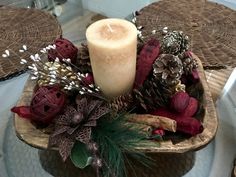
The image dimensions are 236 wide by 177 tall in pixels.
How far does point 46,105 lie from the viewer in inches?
17.8

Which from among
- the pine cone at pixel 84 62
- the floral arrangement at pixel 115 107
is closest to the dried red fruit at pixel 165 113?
the floral arrangement at pixel 115 107

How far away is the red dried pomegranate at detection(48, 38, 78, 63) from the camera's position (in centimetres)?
53

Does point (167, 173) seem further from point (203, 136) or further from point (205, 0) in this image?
point (205, 0)

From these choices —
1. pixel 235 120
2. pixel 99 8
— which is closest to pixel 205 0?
pixel 99 8

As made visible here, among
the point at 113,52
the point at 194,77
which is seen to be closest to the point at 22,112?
the point at 113,52

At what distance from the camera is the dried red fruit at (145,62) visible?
49cm

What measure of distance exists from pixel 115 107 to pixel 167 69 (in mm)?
83

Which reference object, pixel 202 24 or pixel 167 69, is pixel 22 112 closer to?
pixel 167 69

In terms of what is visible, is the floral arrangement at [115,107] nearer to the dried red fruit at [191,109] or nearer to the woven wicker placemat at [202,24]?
the dried red fruit at [191,109]

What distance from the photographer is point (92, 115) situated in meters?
0.44

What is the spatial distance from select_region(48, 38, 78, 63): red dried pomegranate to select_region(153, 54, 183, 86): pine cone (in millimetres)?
134

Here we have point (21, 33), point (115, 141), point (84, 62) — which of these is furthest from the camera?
point (21, 33)

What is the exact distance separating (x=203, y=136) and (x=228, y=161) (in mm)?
103

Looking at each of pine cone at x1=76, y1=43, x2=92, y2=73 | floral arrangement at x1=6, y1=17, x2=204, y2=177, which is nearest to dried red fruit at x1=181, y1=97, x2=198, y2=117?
floral arrangement at x1=6, y1=17, x2=204, y2=177
